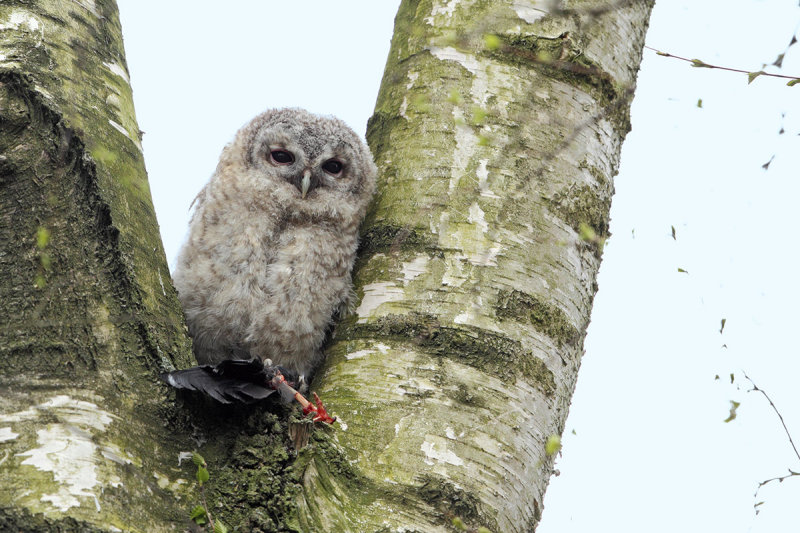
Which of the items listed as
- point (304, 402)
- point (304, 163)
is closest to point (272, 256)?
point (304, 163)

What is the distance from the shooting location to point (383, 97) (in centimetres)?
321

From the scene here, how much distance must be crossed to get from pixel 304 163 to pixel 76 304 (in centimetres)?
220

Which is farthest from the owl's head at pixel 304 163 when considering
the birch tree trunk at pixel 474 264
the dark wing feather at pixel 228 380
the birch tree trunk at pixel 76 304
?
the dark wing feather at pixel 228 380

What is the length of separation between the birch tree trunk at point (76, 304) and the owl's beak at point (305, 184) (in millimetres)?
1383

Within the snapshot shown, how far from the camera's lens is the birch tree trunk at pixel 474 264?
206 centimetres

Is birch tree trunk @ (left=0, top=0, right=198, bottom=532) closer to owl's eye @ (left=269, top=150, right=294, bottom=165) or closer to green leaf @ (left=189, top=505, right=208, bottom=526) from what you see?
green leaf @ (left=189, top=505, right=208, bottom=526)

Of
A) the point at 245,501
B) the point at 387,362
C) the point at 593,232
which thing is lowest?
the point at 245,501

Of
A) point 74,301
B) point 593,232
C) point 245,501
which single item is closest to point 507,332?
point 593,232

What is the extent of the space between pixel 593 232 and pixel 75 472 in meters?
1.84

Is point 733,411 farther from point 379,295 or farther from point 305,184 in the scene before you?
point 305,184

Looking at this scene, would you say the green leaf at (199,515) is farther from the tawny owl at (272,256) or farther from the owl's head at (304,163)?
the owl's head at (304,163)

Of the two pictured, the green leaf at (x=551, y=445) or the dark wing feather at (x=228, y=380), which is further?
the green leaf at (x=551, y=445)

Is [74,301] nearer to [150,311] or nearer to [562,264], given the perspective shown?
[150,311]

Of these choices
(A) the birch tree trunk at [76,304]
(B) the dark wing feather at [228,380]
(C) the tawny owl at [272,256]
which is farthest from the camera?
(C) the tawny owl at [272,256]
